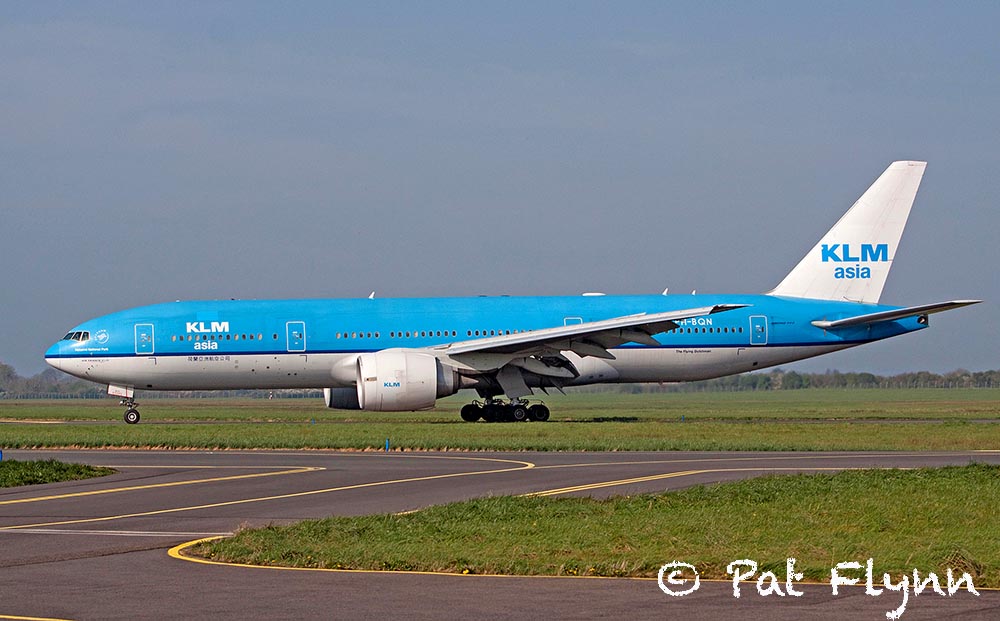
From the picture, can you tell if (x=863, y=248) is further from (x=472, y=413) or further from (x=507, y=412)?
(x=472, y=413)

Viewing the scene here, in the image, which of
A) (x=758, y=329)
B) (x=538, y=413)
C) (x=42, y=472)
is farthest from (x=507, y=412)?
(x=42, y=472)

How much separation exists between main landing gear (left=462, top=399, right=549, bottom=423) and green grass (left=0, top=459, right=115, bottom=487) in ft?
63.7

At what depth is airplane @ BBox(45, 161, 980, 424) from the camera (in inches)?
1714

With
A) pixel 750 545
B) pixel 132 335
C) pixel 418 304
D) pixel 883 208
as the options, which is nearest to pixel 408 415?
pixel 418 304

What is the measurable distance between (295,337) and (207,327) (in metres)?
2.95

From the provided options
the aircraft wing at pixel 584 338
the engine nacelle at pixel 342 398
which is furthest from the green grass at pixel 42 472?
the engine nacelle at pixel 342 398

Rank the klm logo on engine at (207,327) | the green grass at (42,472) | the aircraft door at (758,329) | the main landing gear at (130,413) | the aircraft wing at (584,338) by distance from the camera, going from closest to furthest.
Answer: the green grass at (42,472)
the aircraft wing at (584,338)
the klm logo on engine at (207,327)
the aircraft door at (758,329)
the main landing gear at (130,413)

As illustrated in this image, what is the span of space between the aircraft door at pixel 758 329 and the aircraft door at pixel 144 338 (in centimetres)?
1983

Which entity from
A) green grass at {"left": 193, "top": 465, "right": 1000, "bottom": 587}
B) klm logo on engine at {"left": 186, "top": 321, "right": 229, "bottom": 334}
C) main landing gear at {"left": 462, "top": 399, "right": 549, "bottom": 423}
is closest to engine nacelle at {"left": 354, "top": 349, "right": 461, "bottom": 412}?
main landing gear at {"left": 462, "top": 399, "right": 549, "bottom": 423}

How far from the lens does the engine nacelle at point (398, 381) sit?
40031 mm

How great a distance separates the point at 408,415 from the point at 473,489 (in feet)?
105

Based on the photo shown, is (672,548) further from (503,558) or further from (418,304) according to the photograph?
(418,304)

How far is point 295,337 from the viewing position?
143 ft

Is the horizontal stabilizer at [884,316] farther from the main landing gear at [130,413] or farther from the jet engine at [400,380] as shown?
the main landing gear at [130,413]
